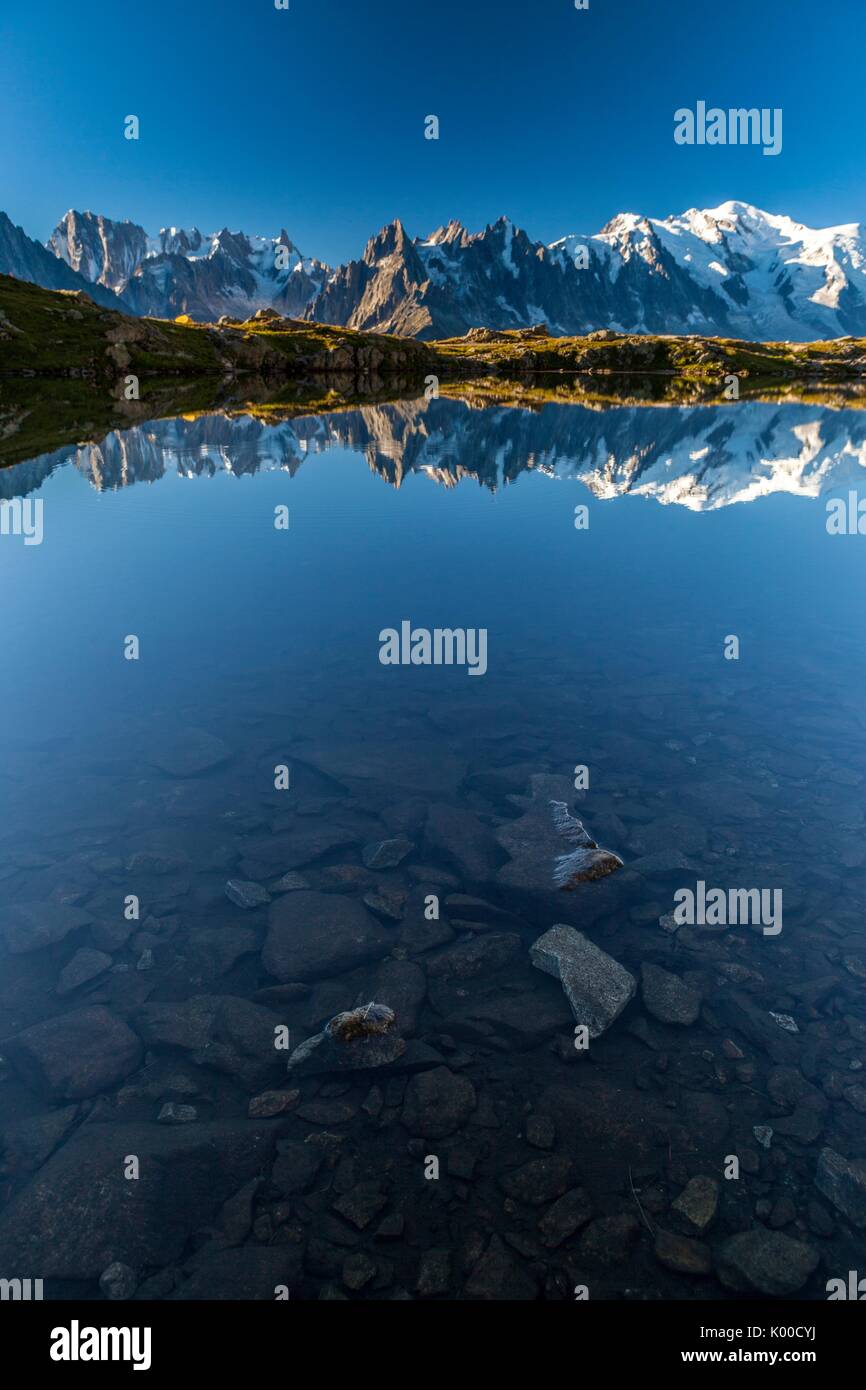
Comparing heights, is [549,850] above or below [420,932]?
above

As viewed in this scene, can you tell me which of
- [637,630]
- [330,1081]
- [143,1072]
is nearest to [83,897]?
[143,1072]

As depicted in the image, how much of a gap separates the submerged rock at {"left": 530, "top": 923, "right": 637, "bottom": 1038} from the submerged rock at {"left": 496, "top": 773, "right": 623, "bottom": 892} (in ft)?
4.06

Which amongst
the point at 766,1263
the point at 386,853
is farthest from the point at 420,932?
the point at 766,1263

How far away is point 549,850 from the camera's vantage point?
42.5 ft

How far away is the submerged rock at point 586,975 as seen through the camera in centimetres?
962

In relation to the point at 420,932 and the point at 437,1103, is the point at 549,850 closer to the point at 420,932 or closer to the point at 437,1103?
the point at 420,932

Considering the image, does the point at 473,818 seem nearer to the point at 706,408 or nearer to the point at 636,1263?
the point at 636,1263

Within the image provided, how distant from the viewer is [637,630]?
2425cm

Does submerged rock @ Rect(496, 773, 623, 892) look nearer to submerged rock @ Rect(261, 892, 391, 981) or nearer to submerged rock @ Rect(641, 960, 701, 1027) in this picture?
submerged rock @ Rect(641, 960, 701, 1027)

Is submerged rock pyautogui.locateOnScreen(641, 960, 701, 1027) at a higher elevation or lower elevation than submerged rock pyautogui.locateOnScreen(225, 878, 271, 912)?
lower

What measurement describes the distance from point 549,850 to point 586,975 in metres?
3.09

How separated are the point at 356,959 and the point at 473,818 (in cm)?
445

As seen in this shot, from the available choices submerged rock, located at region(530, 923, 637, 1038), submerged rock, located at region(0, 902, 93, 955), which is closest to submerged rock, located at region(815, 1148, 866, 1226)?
submerged rock, located at region(530, 923, 637, 1038)

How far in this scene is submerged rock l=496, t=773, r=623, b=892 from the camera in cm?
1224
